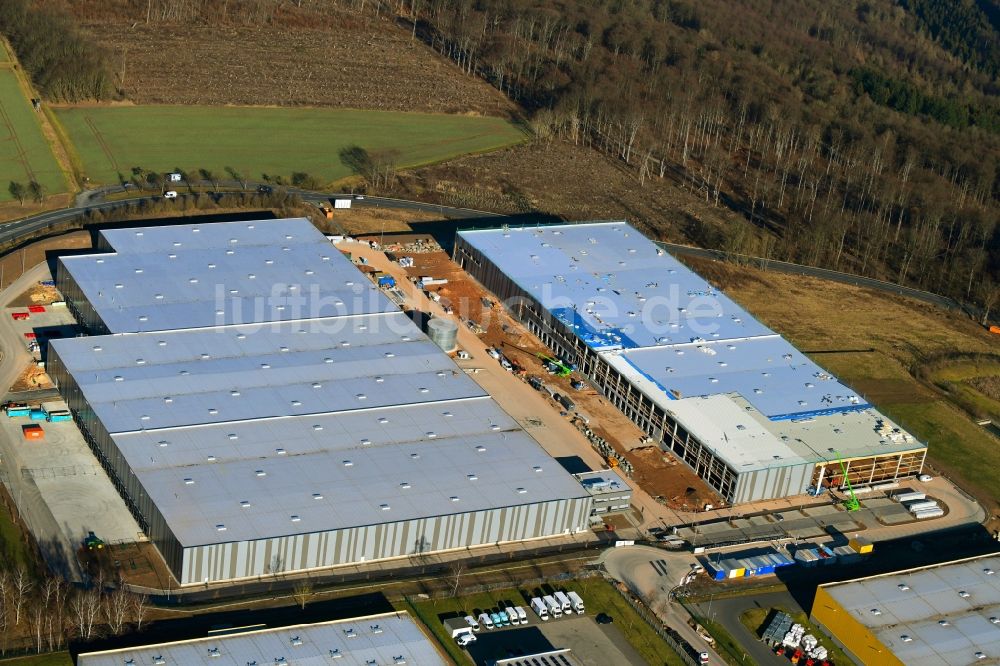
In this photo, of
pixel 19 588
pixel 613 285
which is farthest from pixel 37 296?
pixel 613 285

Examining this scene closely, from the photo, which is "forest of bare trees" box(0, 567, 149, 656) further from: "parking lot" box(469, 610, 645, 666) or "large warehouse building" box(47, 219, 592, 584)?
"parking lot" box(469, 610, 645, 666)

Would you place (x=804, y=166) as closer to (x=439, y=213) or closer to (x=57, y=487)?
(x=439, y=213)

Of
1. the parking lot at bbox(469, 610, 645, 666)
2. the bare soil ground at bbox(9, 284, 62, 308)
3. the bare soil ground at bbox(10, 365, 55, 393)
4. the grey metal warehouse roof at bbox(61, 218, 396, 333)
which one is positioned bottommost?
the parking lot at bbox(469, 610, 645, 666)

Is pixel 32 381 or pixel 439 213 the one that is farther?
pixel 439 213

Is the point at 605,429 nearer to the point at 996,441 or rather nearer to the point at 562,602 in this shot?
the point at 562,602

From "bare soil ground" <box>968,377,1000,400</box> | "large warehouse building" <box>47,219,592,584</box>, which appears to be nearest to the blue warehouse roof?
"large warehouse building" <box>47,219,592,584</box>

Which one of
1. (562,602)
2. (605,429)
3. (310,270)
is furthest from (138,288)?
(562,602)

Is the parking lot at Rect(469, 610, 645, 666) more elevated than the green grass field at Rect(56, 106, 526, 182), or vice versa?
the green grass field at Rect(56, 106, 526, 182)
